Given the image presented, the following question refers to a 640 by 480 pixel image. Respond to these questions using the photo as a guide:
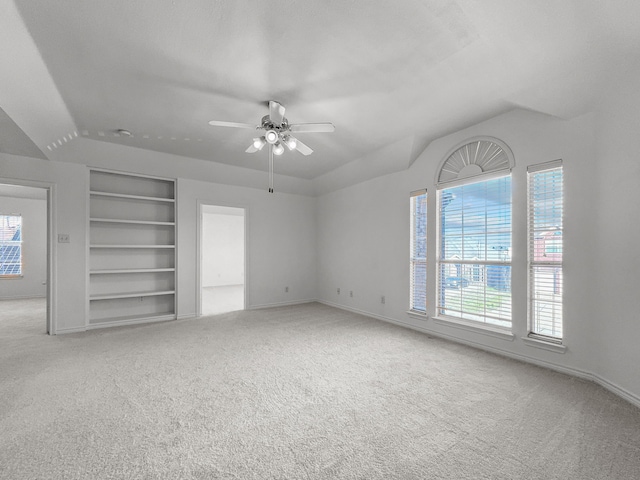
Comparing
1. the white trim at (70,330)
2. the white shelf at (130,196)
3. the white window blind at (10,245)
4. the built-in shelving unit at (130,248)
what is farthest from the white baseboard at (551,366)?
the white window blind at (10,245)

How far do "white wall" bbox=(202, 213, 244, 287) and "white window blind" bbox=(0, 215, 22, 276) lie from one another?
13.9ft

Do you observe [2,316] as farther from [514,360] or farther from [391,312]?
[514,360]

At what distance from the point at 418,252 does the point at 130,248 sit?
4.73m

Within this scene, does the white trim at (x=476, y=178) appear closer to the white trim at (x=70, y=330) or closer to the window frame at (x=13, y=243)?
the white trim at (x=70, y=330)

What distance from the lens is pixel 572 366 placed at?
265cm

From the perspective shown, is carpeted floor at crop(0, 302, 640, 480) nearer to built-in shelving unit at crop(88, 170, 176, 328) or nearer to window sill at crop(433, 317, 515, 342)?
window sill at crop(433, 317, 515, 342)

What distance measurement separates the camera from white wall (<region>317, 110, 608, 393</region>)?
2617 mm

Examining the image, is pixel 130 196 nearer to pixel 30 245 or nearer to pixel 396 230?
pixel 396 230

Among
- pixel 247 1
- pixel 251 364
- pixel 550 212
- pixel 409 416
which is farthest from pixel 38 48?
→ pixel 550 212

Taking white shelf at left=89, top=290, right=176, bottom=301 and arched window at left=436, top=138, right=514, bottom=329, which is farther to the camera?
white shelf at left=89, top=290, right=176, bottom=301

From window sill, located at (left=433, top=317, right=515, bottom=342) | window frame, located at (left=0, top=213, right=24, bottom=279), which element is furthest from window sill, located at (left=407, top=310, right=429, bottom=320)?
window frame, located at (left=0, top=213, right=24, bottom=279)

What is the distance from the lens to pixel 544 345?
2.83m

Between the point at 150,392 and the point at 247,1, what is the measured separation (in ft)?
9.78

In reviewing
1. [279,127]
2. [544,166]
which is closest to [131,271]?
[279,127]
